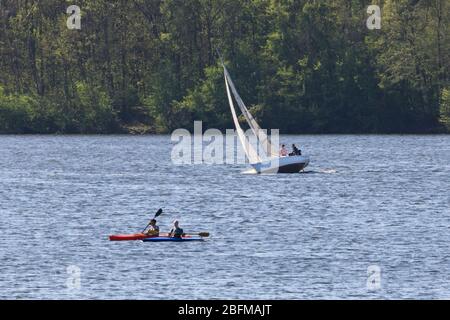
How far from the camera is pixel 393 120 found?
5994 inches

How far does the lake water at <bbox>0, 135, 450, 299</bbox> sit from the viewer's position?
129 ft

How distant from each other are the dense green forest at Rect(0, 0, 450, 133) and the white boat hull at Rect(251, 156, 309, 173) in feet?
198

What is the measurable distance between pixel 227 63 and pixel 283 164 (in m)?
69.0

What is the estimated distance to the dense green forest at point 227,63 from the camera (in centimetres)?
14900

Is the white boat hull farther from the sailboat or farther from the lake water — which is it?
the lake water

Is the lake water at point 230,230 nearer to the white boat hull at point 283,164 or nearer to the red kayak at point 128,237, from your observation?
the red kayak at point 128,237

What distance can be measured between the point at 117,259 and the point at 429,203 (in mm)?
25787

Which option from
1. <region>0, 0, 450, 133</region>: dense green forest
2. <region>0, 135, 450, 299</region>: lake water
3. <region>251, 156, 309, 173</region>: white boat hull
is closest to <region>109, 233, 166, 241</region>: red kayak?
<region>0, 135, 450, 299</region>: lake water

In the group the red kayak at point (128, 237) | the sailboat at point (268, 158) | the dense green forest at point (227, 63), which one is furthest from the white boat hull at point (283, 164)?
the dense green forest at point (227, 63)

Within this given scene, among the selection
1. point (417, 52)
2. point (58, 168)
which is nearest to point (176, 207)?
point (58, 168)

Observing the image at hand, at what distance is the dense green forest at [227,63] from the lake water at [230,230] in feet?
152

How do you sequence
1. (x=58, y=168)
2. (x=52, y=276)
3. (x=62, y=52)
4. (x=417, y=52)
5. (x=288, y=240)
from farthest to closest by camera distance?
1. (x=62, y=52)
2. (x=417, y=52)
3. (x=58, y=168)
4. (x=288, y=240)
5. (x=52, y=276)

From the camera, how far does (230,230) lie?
53875mm
